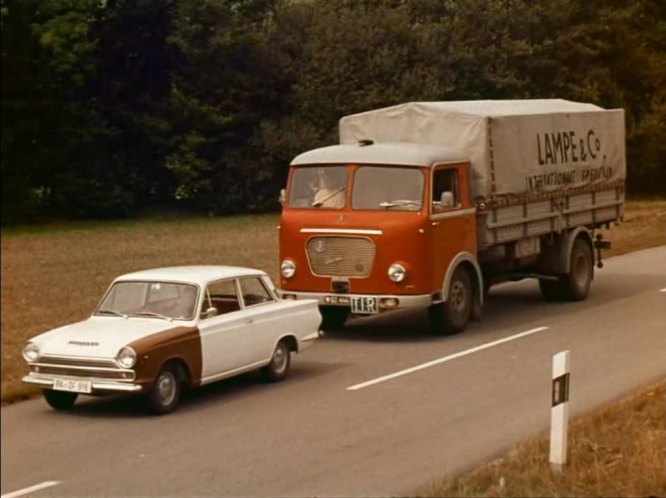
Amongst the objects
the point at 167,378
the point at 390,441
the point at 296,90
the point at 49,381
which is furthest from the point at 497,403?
the point at 49,381

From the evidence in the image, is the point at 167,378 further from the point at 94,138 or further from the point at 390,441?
the point at 94,138

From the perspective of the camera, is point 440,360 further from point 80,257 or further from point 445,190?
point 80,257

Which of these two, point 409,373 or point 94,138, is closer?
→ point 94,138

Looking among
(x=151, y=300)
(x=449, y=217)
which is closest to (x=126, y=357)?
(x=151, y=300)

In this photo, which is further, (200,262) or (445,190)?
(445,190)

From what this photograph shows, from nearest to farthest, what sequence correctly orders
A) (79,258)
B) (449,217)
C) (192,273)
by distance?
(79,258) < (192,273) < (449,217)

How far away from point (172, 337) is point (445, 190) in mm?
4581

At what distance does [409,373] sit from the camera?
30.6ft

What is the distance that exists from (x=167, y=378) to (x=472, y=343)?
145 inches

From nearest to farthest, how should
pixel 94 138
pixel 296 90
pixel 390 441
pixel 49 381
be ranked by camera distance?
pixel 94 138 < pixel 49 381 < pixel 296 90 < pixel 390 441

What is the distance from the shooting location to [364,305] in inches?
438

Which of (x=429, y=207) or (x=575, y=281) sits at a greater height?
(x=429, y=207)

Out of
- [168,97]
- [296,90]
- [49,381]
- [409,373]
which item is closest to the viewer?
[168,97]

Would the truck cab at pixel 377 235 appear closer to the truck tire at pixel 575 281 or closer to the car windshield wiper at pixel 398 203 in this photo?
the car windshield wiper at pixel 398 203
